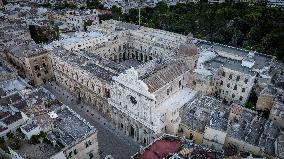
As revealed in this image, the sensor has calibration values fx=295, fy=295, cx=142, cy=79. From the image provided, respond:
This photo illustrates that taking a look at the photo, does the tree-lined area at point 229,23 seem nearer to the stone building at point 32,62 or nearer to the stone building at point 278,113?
the stone building at point 278,113

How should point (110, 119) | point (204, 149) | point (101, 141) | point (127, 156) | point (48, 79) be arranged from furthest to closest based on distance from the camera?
point (48, 79) → point (110, 119) → point (101, 141) → point (127, 156) → point (204, 149)

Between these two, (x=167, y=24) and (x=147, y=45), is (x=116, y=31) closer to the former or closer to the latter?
(x=147, y=45)

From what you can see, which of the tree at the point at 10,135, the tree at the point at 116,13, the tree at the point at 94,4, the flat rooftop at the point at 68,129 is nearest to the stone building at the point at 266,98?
the flat rooftop at the point at 68,129

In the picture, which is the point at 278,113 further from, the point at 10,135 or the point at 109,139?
the point at 10,135

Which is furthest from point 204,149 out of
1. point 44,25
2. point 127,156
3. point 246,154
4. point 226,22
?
point 44,25

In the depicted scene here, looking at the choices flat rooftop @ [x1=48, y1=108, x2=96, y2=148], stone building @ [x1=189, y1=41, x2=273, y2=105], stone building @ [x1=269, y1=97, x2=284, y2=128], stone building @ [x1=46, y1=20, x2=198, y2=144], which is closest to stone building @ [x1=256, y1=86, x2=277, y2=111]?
stone building @ [x1=189, y1=41, x2=273, y2=105]

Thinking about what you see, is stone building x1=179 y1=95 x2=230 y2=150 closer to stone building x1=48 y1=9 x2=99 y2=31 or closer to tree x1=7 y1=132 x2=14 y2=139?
tree x1=7 y1=132 x2=14 y2=139
